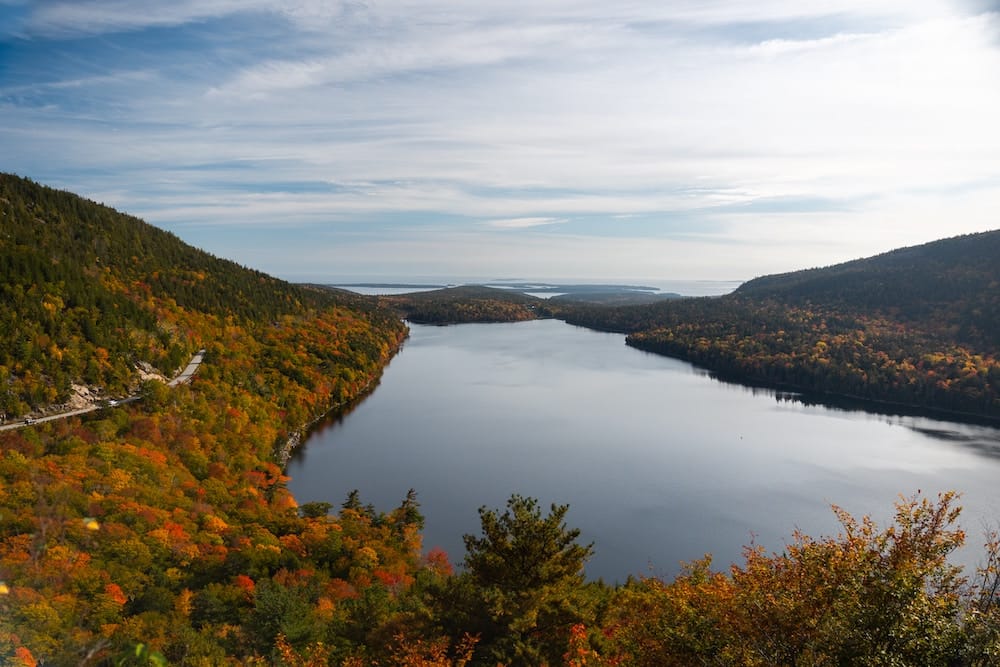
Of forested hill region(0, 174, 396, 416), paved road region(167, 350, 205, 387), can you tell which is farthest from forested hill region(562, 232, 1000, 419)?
paved road region(167, 350, 205, 387)

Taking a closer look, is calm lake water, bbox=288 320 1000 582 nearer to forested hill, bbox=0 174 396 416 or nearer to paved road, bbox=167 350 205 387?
paved road, bbox=167 350 205 387

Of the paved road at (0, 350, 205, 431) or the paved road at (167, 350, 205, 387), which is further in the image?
the paved road at (167, 350, 205, 387)

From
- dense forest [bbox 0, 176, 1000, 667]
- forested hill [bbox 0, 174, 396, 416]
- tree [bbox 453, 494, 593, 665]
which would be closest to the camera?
dense forest [bbox 0, 176, 1000, 667]

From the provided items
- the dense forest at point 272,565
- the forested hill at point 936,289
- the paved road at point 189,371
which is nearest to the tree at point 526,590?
the dense forest at point 272,565

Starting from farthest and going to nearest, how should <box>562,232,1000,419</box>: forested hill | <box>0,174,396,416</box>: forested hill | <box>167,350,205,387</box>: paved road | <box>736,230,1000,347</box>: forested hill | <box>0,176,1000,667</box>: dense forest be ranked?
<box>736,230,1000,347</box>: forested hill < <box>562,232,1000,419</box>: forested hill < <box>167,350,205,387</box>: paved road < <box>0,174,396,416</box>: forested hill < <box>0,176,1000,667</box>: dense forest

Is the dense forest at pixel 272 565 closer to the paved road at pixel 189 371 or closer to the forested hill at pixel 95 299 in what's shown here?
the forested hill at pixel 95 299

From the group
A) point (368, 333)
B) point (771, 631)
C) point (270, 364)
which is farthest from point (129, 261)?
point (771, 631)

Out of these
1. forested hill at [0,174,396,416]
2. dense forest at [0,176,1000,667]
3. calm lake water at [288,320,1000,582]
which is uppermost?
forested hill at [0,174,396,416]
